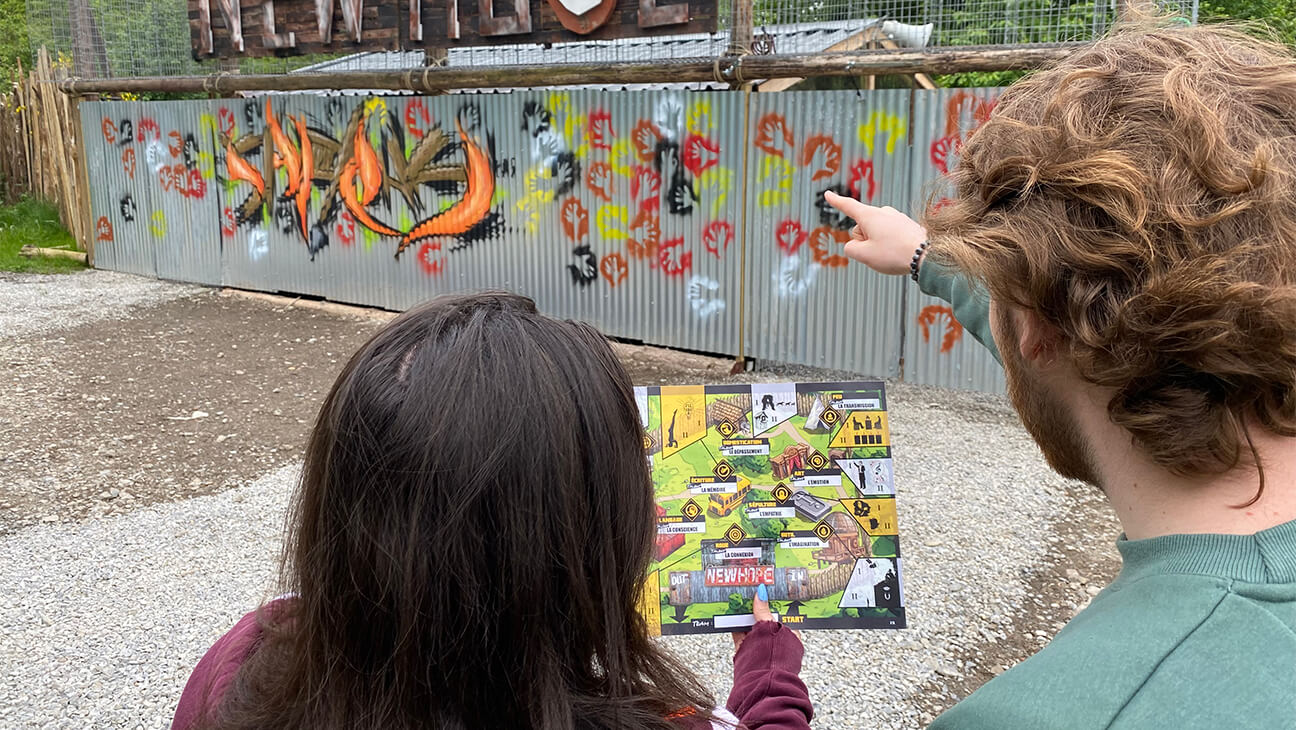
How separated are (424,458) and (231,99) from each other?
33.4 ft

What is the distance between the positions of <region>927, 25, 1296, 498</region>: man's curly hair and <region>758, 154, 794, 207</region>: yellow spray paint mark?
551 centimetres

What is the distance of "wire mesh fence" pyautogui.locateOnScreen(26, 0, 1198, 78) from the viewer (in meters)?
5.56

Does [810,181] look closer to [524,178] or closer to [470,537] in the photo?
[524,178]

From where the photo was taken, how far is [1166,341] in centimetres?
87

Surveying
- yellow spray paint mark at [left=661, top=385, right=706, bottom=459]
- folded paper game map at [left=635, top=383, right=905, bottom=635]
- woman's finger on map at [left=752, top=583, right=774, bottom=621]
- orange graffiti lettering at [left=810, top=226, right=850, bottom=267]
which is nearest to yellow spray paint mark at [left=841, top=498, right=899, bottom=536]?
folded paper game map at [left=635, top=383, right=905, bottom=635]

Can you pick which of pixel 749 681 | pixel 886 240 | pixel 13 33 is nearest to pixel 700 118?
pixel 886 240

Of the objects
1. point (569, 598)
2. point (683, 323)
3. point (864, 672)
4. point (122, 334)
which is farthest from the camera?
point (122, 334)

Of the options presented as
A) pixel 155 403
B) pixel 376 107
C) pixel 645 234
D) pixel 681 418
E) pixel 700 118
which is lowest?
pixel 155 403

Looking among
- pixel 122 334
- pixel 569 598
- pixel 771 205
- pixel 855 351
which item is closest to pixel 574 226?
pixel 771 205

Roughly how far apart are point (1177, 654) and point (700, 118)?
622 cm

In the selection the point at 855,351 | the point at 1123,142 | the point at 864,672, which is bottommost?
the point at 864,672

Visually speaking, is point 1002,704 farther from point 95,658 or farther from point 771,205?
point 771,205

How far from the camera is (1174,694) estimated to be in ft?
2.65

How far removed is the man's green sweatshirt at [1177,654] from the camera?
79 cm
